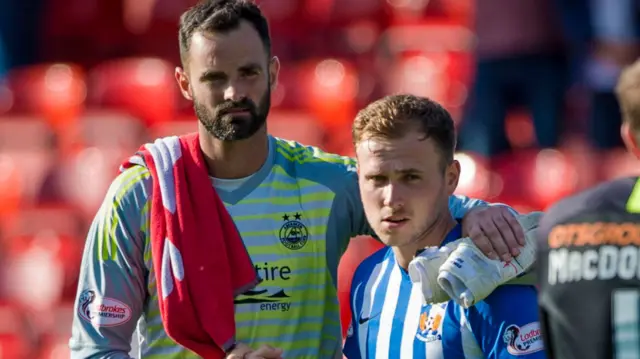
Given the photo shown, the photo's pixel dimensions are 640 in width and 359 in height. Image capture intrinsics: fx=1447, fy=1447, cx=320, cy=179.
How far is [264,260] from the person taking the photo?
12.8 feet

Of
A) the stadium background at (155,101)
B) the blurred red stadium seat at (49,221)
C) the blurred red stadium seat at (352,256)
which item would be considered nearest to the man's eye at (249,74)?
the stadium background at (155,101)

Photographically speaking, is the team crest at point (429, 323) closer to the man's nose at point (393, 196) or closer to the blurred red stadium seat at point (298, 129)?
the man's nose at point (393, 196)

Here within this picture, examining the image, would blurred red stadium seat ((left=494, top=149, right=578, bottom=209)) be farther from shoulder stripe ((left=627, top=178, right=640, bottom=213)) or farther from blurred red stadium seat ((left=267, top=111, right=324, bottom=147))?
shoulder stripe ((left=627, top=178, right=640, bottom=213))

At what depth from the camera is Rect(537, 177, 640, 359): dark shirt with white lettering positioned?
2.79 metres

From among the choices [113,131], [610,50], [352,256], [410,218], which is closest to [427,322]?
[410,218]

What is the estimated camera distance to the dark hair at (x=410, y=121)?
3.64 m

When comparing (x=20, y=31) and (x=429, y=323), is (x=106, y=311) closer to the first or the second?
(x=429, y=323)

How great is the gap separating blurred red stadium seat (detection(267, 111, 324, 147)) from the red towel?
14.3ft

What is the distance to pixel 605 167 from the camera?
24.5 feet

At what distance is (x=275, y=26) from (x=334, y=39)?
0.43m

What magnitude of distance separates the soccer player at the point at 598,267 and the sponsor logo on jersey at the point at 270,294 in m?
1.08

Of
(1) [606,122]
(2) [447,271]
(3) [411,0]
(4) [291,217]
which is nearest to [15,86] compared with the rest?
(3) [411,0]

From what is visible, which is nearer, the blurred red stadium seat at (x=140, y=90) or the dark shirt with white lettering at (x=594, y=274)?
the dark shirt with white lettering at (x=594, y=274)

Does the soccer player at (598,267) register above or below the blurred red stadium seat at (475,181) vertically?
below
